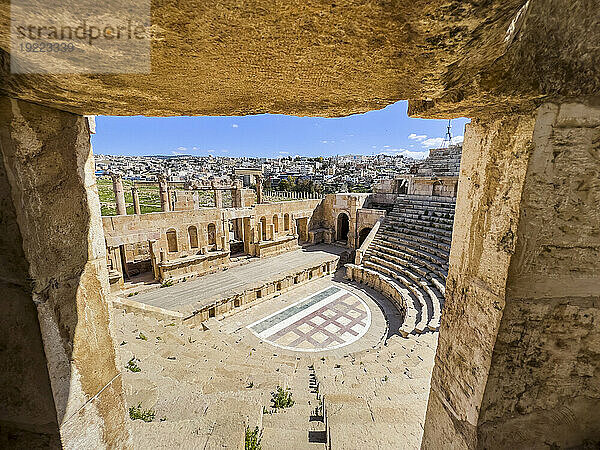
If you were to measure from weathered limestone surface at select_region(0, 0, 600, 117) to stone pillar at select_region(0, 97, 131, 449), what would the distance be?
24 cm

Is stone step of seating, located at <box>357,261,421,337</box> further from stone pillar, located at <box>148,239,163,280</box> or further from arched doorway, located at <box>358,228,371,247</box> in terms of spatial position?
stone pillar, located at <box>148,239,163,280</box>

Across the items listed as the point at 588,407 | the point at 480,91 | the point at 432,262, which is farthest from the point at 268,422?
the point at 432,262

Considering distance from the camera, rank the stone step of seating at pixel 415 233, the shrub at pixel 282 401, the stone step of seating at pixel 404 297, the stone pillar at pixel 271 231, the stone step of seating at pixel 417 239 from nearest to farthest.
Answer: the shrub at pixel 282 401 → the stone step of seating at pixel 404 297 → the stone step of seating at pixel 417 239 → the stone step of seating at pixel 415 233 → the stone pillar at pixel 271 231

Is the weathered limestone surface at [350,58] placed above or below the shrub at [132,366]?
above

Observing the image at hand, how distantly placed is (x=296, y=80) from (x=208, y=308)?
9.37 m

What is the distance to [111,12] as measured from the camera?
0.74 m

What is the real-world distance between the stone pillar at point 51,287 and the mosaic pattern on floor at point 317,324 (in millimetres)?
6819

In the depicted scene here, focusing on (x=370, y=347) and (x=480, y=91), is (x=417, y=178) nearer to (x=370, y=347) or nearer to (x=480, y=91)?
(x=370, y=347)

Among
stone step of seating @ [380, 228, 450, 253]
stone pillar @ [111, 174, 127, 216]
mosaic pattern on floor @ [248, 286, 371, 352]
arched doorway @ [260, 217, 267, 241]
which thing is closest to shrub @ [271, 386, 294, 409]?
mosaic pattern on floor @ [248, 286, 371, 352]

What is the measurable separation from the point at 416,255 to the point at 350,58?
12.2m

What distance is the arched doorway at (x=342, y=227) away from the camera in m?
17.8

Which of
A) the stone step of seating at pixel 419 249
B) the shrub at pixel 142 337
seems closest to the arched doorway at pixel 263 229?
the stone step of seating at pixel 419 249

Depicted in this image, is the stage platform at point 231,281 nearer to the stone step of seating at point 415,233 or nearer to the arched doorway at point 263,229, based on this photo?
the arched doorway at point 263,229

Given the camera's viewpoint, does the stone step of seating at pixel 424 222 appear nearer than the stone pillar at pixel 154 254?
No
